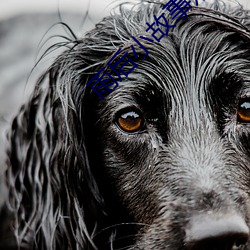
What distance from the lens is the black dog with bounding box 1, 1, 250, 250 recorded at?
8.79ft

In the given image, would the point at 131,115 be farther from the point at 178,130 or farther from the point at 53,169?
the point at 53,169

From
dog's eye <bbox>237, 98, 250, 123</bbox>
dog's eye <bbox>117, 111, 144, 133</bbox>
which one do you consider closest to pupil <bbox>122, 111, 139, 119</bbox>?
dog's eye <bbox>117, 111, 144, 133</bbox>

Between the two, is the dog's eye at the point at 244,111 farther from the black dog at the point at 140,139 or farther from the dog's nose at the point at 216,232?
the dog's nose at the point at 216,232

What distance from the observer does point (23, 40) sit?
4.12 meters

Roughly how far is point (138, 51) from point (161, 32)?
0.41ft

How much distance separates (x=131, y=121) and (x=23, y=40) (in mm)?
1510

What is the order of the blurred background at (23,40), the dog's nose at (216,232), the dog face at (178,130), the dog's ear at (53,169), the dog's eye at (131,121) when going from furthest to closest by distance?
the blurred background at (23,40) < the dog's ear at (53,169) < the dog's eye at (131,121) < the dog face at (178,130) < the dog's nose at (216,232)

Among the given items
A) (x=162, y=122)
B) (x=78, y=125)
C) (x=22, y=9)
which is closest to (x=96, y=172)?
(x=78, y=125)

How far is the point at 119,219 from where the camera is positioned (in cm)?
298

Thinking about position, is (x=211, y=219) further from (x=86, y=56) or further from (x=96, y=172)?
(x=86, y=56)

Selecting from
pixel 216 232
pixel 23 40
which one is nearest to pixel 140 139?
pixel 216 232

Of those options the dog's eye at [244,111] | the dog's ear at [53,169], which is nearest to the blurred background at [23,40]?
the dog's ear at [53,169]

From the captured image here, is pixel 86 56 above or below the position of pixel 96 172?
above

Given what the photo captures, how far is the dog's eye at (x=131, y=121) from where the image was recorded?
2.79 m
